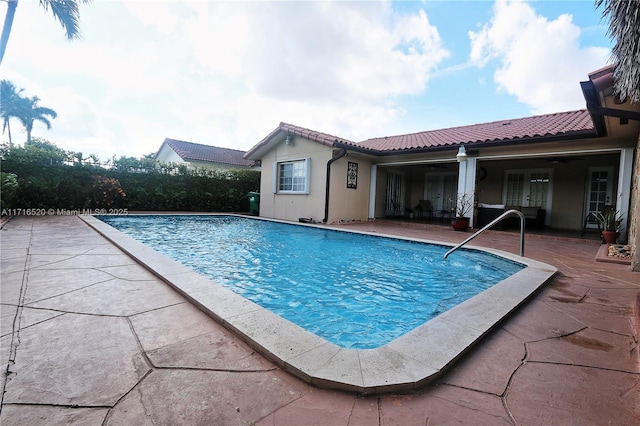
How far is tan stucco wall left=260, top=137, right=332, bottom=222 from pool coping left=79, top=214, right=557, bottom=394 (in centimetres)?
813

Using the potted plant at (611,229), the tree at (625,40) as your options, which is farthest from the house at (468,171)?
the tree at (625,40)

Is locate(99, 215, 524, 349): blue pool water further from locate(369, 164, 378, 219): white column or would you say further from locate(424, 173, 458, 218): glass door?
locate(424, 173, 458, 218): glass door

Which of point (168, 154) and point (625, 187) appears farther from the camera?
point (168, 154)

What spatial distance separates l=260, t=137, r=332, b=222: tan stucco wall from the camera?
36.6 ft

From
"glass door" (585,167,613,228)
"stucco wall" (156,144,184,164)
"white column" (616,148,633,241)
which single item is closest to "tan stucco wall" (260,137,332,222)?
"white column" (616,148,633,241)

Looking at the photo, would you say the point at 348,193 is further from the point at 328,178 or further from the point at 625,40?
the point at 625,40

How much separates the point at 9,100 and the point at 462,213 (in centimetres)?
4649

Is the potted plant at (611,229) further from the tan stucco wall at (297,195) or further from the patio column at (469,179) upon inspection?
the tan stucco wall at (297,195)

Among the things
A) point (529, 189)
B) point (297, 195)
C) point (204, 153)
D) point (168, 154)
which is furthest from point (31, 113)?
point (529, 189)

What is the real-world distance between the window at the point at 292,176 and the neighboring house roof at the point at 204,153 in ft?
37.2

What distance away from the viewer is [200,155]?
2325cm

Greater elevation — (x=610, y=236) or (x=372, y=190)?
(x=372, y=190)

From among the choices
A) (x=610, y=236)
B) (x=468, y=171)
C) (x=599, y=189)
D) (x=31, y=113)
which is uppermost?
(x=31, y=113)

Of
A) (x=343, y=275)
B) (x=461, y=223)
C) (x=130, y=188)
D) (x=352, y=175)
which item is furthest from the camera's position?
(x=130, y=188)
